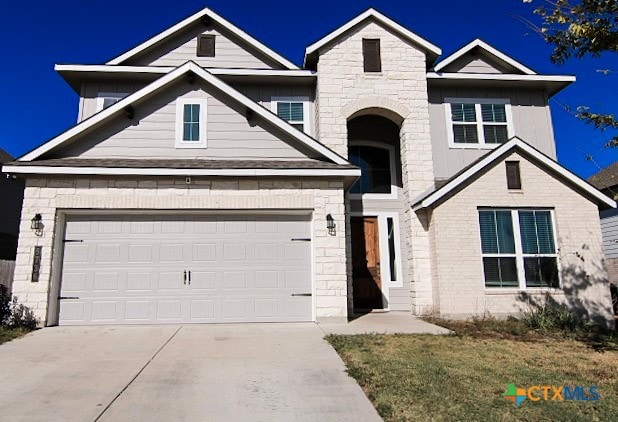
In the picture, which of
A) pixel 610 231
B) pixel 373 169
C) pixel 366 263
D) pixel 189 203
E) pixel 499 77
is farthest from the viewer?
pixel 610 231

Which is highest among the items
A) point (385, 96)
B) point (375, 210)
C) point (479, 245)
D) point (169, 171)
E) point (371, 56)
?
point (371, 56)

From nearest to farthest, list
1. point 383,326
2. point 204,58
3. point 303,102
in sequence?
point 383,326, point 303,102, point 204,58

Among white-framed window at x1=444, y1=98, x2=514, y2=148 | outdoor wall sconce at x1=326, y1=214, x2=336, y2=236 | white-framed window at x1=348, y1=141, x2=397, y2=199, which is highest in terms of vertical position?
white-framed window at x1=444, y1=98, x2=514, y2=148

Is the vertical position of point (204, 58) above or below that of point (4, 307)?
above

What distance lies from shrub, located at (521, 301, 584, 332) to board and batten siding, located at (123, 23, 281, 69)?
10.4 m

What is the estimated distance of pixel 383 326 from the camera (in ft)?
30.8

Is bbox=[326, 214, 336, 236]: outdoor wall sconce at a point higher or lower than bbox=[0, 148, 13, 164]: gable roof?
lower

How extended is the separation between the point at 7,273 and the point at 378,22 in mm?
12072

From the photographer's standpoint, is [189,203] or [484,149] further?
[484,149]

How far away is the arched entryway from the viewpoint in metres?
12.5

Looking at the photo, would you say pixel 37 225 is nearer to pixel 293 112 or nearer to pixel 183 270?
pixel 183 270

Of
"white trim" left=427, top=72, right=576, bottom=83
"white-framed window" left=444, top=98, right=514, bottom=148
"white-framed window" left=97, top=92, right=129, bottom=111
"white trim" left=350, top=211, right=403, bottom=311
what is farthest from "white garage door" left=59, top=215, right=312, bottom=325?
"white trim" left=427, top=72, right=576, bottom=83

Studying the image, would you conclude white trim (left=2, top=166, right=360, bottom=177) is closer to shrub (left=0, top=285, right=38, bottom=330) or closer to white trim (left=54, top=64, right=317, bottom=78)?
shrub (left=0, top=285, right=38, bottom=330)

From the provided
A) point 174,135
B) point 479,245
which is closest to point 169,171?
point 174,135
